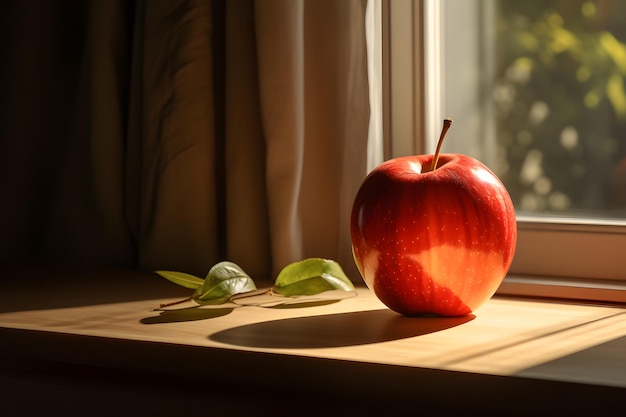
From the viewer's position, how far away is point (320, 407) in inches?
39.2

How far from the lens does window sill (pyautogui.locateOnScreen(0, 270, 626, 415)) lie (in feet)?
2.81

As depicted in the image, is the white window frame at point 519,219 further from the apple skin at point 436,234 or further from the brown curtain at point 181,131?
the apple skin at point 436,234

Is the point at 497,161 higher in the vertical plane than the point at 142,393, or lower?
higher

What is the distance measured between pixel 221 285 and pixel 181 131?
1.02 ft

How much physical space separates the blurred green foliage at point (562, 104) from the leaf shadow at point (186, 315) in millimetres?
499

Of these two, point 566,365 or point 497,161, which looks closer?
point 566,365

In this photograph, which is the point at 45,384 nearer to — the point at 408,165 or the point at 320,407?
the point at 320,407

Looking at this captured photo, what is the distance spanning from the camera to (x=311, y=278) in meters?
1.22

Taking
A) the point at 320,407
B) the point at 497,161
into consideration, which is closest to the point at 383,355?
the point at 320,407

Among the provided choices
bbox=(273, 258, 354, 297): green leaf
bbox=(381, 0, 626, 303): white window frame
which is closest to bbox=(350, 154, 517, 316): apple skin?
bbox=(273, 258, 354, 297): green leaf

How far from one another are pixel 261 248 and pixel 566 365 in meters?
0.61

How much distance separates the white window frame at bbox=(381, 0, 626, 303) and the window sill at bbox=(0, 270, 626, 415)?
0.05 meters

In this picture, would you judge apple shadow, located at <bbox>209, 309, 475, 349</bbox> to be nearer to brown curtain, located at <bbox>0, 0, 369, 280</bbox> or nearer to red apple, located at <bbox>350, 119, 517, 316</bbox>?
red apple, located at <bbox>350, 119, 517, 316</bbox>

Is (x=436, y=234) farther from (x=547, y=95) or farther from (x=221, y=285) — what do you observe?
(x=547, y=95)
